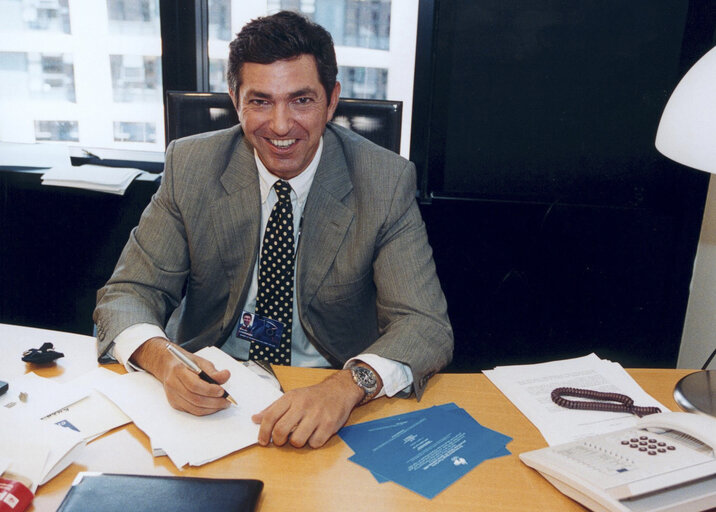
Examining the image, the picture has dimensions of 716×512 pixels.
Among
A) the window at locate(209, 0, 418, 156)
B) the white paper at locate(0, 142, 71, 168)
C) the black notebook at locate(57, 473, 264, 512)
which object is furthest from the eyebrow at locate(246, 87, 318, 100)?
the white paper at locate(0, 142, 71, 168)

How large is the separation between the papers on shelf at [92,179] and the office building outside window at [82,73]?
51cm

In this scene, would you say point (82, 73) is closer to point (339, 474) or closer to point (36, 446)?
point (36, 446)

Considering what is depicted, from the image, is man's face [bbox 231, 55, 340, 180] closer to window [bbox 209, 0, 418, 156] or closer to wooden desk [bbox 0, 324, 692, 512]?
wooden desk [bbox 0, 324, 692, 512]

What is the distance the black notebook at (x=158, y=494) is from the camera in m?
0.74

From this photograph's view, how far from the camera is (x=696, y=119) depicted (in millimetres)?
1089

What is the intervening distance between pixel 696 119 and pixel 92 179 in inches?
71.0

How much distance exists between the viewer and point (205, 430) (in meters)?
0.95

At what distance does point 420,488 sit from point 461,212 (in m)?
1.54

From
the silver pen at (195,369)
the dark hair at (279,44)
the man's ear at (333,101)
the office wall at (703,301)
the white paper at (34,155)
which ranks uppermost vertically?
the dark hair at (279,44)

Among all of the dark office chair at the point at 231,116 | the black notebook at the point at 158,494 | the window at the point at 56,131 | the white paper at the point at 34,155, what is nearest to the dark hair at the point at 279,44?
the dark office chair at the point at 231,116

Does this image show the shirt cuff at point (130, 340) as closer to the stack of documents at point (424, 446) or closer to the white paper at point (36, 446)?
the white paper at point (36, 446)

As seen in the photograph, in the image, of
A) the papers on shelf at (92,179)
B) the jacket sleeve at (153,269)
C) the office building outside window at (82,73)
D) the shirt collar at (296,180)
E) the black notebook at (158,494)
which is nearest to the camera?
the black notebook at (158,494)

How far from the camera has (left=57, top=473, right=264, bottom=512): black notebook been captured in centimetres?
74

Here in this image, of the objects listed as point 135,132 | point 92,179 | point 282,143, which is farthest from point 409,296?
point 135,132
